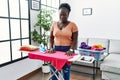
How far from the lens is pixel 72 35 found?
1.99 meters

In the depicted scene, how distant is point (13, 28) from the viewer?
2.65 metres

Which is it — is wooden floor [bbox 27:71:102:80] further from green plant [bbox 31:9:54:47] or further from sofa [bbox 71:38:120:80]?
green plant [bbox 31:9:54:47]

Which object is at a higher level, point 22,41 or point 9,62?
point 22,41

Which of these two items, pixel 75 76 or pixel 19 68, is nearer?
pixel 19 68

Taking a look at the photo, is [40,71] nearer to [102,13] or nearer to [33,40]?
[33,40]

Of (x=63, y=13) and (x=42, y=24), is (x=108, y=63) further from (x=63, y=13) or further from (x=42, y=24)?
(x=42, y=24)

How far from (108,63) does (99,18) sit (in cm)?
158

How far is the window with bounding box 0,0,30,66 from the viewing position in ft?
7.96

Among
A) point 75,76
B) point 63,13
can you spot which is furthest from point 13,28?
point 75,76

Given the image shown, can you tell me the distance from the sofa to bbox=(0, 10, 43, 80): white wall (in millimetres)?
1059

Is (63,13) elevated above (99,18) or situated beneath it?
situated beneath

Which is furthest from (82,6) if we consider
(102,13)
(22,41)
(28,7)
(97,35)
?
(22,41)

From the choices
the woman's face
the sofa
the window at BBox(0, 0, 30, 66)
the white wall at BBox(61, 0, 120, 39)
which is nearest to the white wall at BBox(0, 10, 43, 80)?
the window at BBox(0, 0, 30, 66)

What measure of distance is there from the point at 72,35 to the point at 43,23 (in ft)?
4.03
